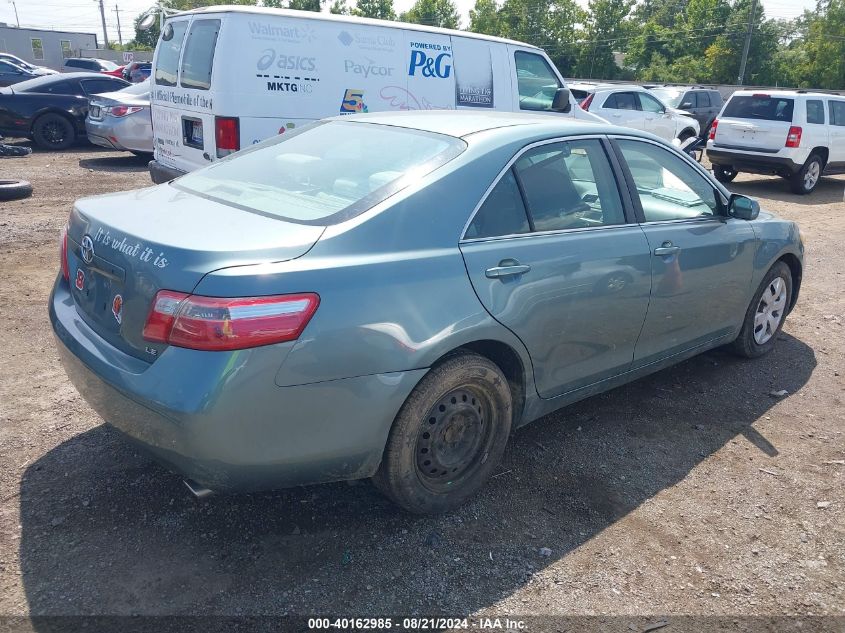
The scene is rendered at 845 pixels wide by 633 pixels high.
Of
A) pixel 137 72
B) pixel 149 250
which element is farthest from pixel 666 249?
pixel 137 72

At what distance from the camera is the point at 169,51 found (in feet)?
25.4

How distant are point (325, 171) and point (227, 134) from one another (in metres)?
3.87

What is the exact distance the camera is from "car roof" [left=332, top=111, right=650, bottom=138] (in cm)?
346

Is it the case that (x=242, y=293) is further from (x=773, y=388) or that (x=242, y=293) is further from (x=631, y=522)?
(x=773, y=388)

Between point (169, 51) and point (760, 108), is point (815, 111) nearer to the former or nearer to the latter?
point (760, 108)

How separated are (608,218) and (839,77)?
5397 centimetres

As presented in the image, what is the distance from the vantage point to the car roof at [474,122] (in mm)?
3459

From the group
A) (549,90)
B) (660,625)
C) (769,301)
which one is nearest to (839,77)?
(549,90)

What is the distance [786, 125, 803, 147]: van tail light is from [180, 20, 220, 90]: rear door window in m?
10.4

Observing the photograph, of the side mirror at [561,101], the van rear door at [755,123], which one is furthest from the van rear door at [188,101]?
the van rear door at [755,123]

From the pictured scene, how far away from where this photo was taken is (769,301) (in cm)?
503

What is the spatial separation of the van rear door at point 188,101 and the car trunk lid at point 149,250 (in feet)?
12.6

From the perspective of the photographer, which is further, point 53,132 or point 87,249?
point 53,132

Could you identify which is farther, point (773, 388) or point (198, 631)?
point (773, 388)
